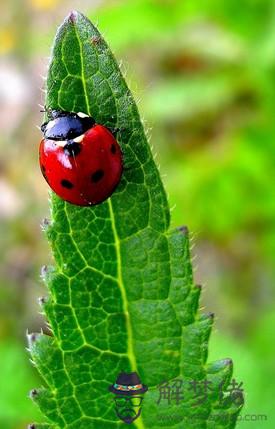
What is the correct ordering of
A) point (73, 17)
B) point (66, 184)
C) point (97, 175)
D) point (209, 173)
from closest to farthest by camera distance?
point (73, 17) → point (66, 184) → point (97, 175) → point (209, 173)

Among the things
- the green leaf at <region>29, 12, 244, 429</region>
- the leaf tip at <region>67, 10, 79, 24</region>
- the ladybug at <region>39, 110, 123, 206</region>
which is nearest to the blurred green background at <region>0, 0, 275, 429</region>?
the ladybug at <region>39, 110, 123, 206</region>

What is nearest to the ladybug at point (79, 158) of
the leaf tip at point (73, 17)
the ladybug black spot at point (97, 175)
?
the ladybug black spot at point (97, 175)

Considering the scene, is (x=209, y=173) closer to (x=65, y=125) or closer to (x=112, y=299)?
(x=65, y=125)

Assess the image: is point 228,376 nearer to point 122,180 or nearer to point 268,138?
point 122,180

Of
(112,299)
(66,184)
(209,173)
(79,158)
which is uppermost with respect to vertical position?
(209,173)

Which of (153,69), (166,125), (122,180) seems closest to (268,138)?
(166,125)

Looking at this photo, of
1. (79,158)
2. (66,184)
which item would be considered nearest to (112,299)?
(66,184)

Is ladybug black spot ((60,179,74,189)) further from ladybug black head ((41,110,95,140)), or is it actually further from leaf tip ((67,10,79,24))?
leaf tip ((67,10,79,24))
